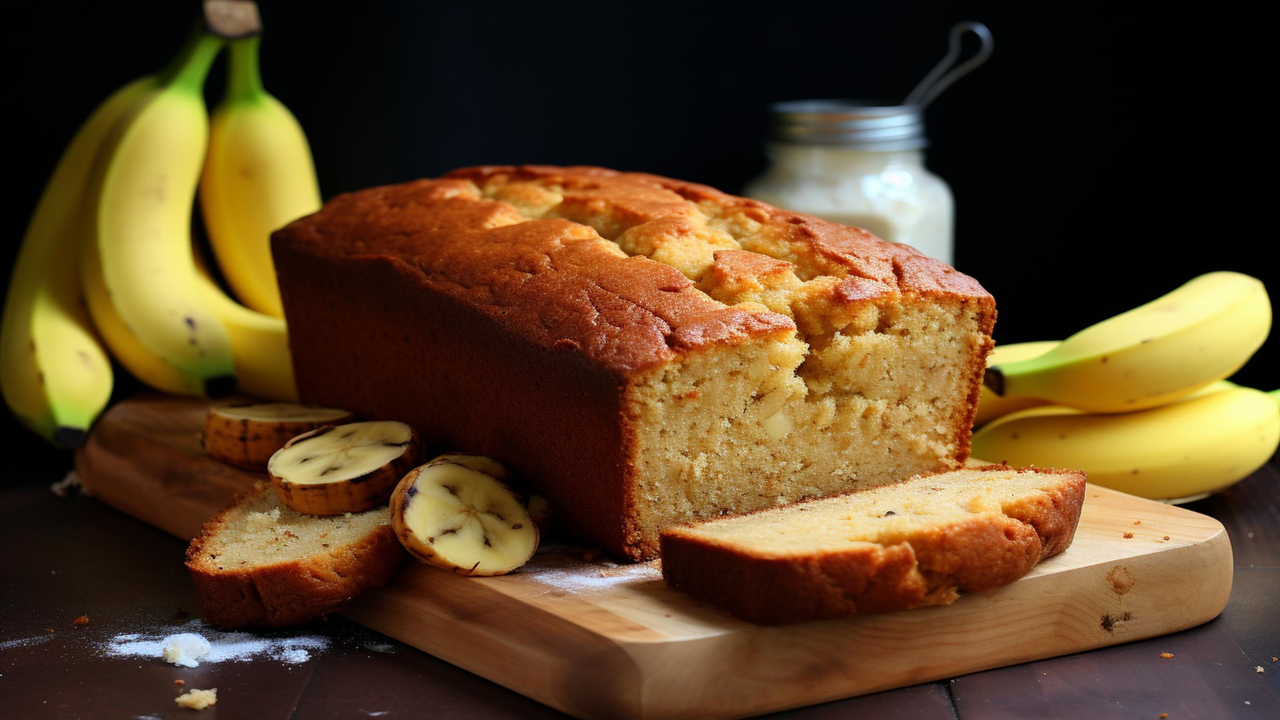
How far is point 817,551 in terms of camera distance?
2.14m

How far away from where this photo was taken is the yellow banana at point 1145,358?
3043mm

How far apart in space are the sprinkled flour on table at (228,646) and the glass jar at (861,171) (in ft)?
7.50

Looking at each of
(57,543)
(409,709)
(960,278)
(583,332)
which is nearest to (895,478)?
(960,278)

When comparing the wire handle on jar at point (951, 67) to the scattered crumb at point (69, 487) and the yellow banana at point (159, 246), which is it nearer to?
the yellow banana at point (159, 246)

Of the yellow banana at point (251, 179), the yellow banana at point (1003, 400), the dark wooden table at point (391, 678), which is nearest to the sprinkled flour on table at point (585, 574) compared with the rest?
the dark wooden table at point (391, 678)

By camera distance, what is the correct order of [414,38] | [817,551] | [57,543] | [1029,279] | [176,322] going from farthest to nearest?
[1029,279] → [414,38] → [176,322] → [57,543] → [817,551]

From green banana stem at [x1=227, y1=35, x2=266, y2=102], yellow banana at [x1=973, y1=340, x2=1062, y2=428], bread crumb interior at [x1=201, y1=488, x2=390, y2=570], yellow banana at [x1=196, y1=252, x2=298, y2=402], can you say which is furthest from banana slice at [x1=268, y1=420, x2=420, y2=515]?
green banana stem at [x1=227, y1=35, x2=266, y2=102]

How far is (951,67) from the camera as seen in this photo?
15.2 feet

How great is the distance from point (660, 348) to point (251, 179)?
2.31 metres

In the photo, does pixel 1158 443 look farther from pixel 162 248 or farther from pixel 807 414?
pixel 162 248

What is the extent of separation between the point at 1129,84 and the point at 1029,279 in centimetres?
80

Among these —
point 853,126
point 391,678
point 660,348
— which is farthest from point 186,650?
point 853,126

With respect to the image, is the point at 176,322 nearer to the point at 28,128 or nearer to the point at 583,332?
the point at 28,128

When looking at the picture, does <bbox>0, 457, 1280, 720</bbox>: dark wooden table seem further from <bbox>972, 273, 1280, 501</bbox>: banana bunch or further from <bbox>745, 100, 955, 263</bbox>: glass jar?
<bbox>745, 100, 955, 263</bbox>: glass jar
